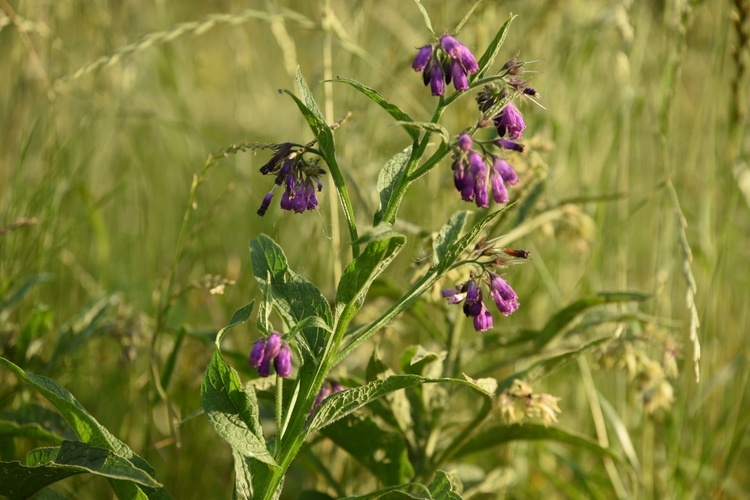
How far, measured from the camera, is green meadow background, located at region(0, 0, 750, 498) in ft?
7.38

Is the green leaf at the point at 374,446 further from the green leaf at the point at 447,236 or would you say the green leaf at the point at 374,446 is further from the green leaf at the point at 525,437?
the green leaf at the point at 447,236

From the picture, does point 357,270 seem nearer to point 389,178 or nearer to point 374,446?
point 389,178

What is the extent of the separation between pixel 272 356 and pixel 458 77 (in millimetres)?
535

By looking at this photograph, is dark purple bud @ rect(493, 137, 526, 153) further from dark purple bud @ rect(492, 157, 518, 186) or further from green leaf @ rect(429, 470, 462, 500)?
green leaf @ rect(429, 470, 462, 500)

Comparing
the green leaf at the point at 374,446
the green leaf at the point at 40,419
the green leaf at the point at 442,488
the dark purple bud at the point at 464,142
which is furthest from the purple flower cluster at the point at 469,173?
the green leaf at the point at 40,419

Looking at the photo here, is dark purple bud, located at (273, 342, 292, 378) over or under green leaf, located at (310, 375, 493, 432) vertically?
over

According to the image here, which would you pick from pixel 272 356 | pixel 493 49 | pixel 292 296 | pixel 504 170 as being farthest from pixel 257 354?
pixel 493 49

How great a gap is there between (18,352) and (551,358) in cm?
126

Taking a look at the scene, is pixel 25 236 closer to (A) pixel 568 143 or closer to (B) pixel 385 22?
(B) pixel 385 22

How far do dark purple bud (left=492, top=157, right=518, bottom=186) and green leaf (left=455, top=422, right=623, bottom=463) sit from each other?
2.23ft

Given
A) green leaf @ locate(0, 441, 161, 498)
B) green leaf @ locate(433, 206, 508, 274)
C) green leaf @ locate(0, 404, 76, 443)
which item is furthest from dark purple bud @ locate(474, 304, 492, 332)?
green leaf @ locate(0, 404, 76, 443)

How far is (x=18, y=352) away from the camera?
2033 mm

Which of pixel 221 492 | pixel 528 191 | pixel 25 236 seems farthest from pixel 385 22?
pixel 221 492

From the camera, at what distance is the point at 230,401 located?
58.3 inches
